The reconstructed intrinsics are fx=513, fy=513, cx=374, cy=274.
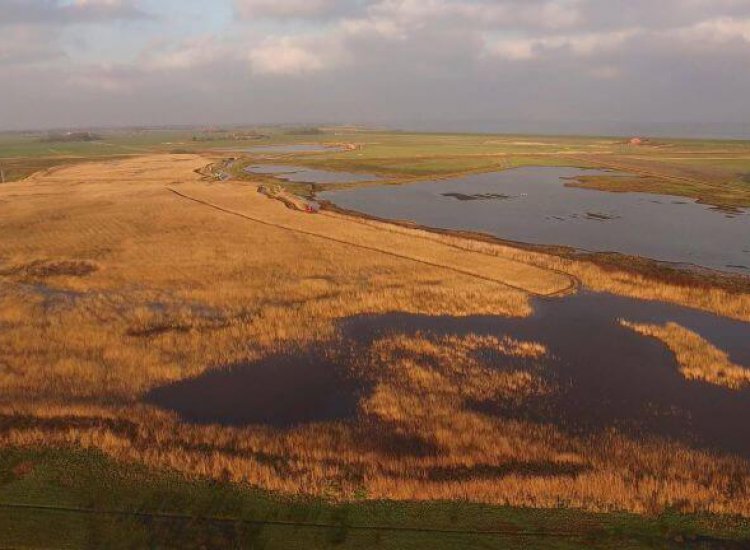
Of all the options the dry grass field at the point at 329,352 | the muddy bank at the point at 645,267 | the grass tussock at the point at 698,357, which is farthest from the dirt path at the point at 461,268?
the grass tussock at the point at 698,357

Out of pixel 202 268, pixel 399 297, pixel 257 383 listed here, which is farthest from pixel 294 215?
pixel 257 383

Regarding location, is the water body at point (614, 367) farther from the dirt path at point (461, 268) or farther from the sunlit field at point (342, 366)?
the dirt path at point (461, 268)

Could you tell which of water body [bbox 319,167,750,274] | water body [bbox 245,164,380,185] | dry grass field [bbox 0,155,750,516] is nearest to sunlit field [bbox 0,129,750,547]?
dry grass field [bbox 0,155,750,516]

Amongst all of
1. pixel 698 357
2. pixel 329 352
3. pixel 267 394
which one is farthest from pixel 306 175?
pixel 698 357

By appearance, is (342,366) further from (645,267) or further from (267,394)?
(645,267)

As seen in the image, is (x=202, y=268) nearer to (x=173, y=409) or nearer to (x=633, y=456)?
(x=173, y=409)

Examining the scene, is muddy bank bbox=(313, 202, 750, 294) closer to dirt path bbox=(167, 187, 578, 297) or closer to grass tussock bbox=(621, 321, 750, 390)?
dirt path bbox=(167, 187, 578, 297)
